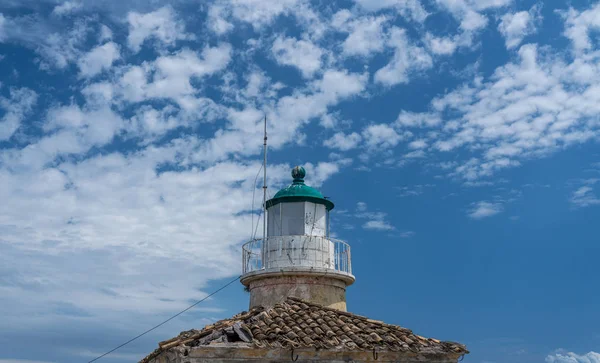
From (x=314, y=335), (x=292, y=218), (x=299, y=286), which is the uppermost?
(x=292, y=218)

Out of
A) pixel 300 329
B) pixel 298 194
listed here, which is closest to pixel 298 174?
pixel 298 194

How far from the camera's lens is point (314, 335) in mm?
9758

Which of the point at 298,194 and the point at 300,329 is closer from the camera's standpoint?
the point at 300,329

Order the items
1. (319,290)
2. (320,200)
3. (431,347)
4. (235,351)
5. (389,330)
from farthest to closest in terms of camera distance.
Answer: (320,200) → (319,290) → (389,330) → (431,347) → (235,351)

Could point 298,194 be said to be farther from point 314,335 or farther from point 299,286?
point 314,335

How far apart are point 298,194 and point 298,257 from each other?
1.69 metres

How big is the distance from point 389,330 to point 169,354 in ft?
11.4

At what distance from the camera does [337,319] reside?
1083cm

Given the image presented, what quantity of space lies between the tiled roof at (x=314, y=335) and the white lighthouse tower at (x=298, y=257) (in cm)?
352

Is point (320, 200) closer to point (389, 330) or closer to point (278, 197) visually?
point (278, 197)

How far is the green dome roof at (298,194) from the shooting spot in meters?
15.8

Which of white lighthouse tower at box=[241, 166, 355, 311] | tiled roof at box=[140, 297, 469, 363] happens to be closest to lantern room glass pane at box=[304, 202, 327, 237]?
white lighthouse tower at box=[241, 166, 355, 311]

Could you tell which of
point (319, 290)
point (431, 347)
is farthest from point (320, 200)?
point (431, 347)

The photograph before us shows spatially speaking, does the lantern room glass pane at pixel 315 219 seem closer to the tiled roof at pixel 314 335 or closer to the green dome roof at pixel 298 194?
the green dome roof at pixel 298 194
